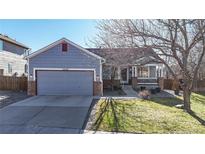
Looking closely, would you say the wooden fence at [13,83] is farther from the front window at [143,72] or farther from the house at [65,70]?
the front window at [143,72]

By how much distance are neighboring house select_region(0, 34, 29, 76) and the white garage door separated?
6.70 meters

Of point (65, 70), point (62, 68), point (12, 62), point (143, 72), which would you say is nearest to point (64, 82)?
point (65, 70)

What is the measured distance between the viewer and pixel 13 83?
66.8 feet

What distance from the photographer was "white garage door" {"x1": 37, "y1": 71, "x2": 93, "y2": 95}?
59.0 ft

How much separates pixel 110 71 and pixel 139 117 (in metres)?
12.8

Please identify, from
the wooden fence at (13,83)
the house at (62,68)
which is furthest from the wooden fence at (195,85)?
the wooden fence at (13,83)

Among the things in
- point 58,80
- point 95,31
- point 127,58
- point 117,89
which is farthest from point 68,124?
point 117,89

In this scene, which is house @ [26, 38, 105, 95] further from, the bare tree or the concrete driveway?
the bare tree

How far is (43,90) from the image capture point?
17984 millimetres

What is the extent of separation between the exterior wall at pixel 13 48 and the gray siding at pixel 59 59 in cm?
878

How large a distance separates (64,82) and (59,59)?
6.09 ft

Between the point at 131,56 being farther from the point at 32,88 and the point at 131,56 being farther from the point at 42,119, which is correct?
the point at 32,88

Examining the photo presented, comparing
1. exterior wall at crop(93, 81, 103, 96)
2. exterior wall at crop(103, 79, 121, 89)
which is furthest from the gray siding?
exterior wall at crop(103, 79, 121, 89)

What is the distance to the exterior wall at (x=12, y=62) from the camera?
23703mm
